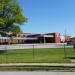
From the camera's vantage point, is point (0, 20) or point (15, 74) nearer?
point (15, 74)

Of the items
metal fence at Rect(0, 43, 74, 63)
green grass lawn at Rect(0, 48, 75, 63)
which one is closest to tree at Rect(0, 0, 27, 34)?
metal fence at Rect(0, 43, 74, 63)

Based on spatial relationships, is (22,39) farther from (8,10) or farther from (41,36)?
(8,10)

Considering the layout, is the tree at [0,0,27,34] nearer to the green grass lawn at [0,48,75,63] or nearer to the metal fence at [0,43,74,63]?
the metal fence at [0,43,74,63]

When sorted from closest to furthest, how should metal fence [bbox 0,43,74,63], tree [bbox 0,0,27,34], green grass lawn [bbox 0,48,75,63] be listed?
1. green grass lawn [bbox 0,48,75,63]
2. metal fence [bbox 0,43,74,63]
3. tree [bbox 0,0,27,34]

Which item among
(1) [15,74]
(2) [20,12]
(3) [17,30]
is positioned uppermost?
(2) [20,12]

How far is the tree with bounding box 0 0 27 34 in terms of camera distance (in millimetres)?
48219

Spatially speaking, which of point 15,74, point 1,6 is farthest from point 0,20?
point 15,74

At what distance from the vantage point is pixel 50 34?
145 m

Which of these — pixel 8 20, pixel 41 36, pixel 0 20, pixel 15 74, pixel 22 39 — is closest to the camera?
pixel 15 74

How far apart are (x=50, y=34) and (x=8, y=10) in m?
96.5

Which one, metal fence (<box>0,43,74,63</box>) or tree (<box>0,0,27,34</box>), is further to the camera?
tree (<box>0,0,27,34</box>)

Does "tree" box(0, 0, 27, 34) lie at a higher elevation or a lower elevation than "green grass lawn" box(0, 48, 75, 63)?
higher

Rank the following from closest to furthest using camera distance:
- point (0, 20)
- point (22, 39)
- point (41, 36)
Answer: point (0, 20)
point (22, 39)
point (41, 36)

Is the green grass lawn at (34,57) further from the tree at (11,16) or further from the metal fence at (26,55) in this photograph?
the tree at (11,16)
